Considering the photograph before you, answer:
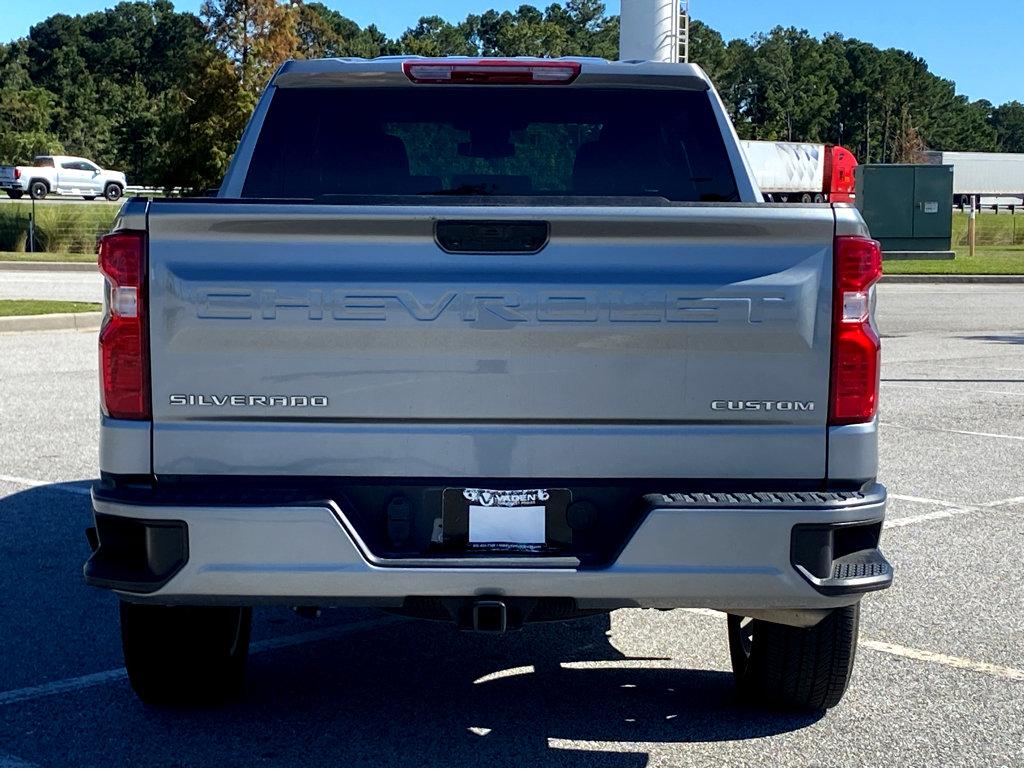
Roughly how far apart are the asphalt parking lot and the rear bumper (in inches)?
25.4

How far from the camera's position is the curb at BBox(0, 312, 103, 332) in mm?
18250

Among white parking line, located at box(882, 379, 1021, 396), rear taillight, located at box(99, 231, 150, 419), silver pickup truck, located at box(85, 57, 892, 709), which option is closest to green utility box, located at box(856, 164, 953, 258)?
white parking line, located at box(882, 379, 1021, 396)

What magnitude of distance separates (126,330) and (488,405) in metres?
1.01

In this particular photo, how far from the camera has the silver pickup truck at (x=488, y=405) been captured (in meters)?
3.98

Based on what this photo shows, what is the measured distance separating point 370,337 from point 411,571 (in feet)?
2.11

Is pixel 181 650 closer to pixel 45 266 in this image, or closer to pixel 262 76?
pixel 45 266

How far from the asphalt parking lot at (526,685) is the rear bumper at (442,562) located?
645mm

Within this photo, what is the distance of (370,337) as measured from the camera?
13.1ft

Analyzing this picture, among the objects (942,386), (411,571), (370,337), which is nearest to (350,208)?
(370,337)

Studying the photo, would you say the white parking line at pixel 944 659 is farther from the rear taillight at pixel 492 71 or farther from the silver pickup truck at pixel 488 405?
the rear taillight at pixel 492 71

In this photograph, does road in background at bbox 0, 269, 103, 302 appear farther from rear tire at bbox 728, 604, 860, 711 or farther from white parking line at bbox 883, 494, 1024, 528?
rear tire at bbox 728, 604, 860, 711

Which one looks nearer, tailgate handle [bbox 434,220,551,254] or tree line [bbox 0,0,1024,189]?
tailgate handle [bbox 434,220,551,254]

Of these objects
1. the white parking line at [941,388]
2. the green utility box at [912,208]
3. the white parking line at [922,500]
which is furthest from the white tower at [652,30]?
the white parking line at [922,500]

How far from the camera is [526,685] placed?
5203mm
